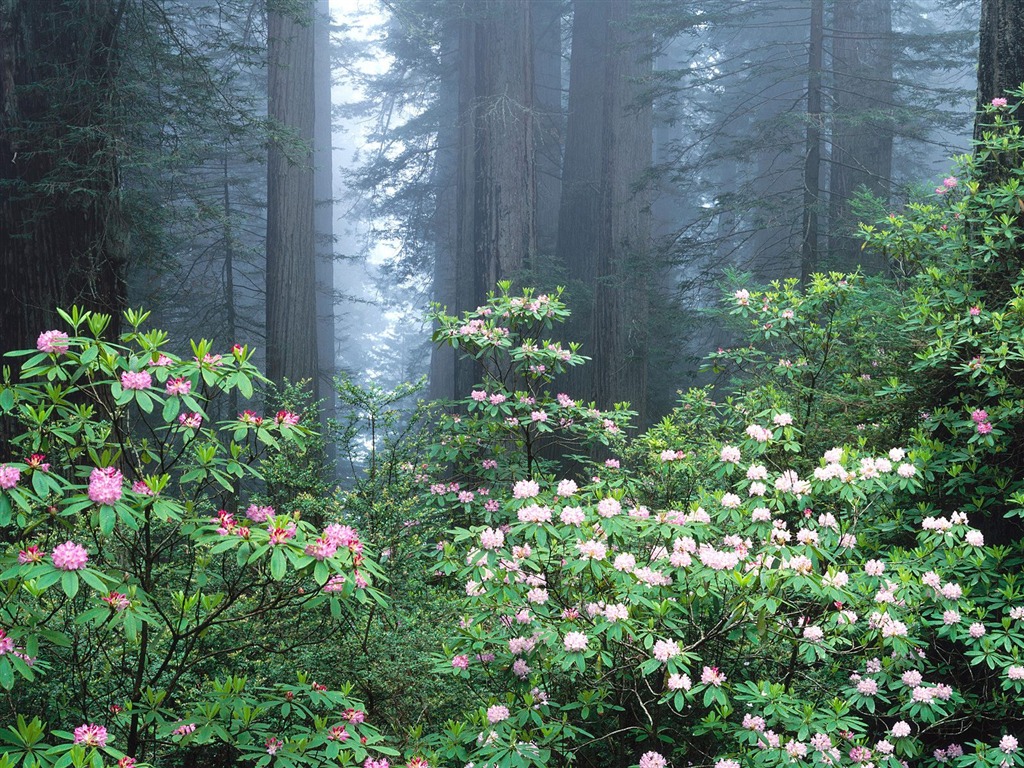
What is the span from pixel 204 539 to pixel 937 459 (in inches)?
136

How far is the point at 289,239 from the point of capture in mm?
11664

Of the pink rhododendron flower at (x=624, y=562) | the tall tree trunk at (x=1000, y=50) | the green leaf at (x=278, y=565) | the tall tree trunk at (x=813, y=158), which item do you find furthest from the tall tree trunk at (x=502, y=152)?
the green leaf at (x=278, y=565)

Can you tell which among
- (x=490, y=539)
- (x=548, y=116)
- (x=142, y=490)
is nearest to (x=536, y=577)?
(x=490, y=539)

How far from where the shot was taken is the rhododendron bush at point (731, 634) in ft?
9.87

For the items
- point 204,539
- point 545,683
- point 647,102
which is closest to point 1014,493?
point 545,683

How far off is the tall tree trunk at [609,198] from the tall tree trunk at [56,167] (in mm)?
6543

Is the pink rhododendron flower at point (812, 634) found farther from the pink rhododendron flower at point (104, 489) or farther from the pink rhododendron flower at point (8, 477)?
the pink rhododendron flower at point (8, 477)

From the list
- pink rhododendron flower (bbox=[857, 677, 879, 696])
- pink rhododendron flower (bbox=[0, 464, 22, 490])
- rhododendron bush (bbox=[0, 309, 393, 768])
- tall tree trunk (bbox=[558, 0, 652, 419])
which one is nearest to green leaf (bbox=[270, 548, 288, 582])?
rhododendron bush (bbox=[0, 309, 393, 768])

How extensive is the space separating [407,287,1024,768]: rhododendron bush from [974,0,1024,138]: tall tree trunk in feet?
7.31

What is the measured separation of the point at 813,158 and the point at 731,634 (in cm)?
890

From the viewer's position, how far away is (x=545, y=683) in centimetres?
338

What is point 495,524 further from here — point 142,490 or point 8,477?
point 8,477

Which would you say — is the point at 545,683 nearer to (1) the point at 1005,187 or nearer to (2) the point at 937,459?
(2) the point at 937,459

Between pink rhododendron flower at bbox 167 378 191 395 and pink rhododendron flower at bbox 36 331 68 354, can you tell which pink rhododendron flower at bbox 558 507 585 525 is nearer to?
pink rhododendron flower at bbox 167 378 191 395
